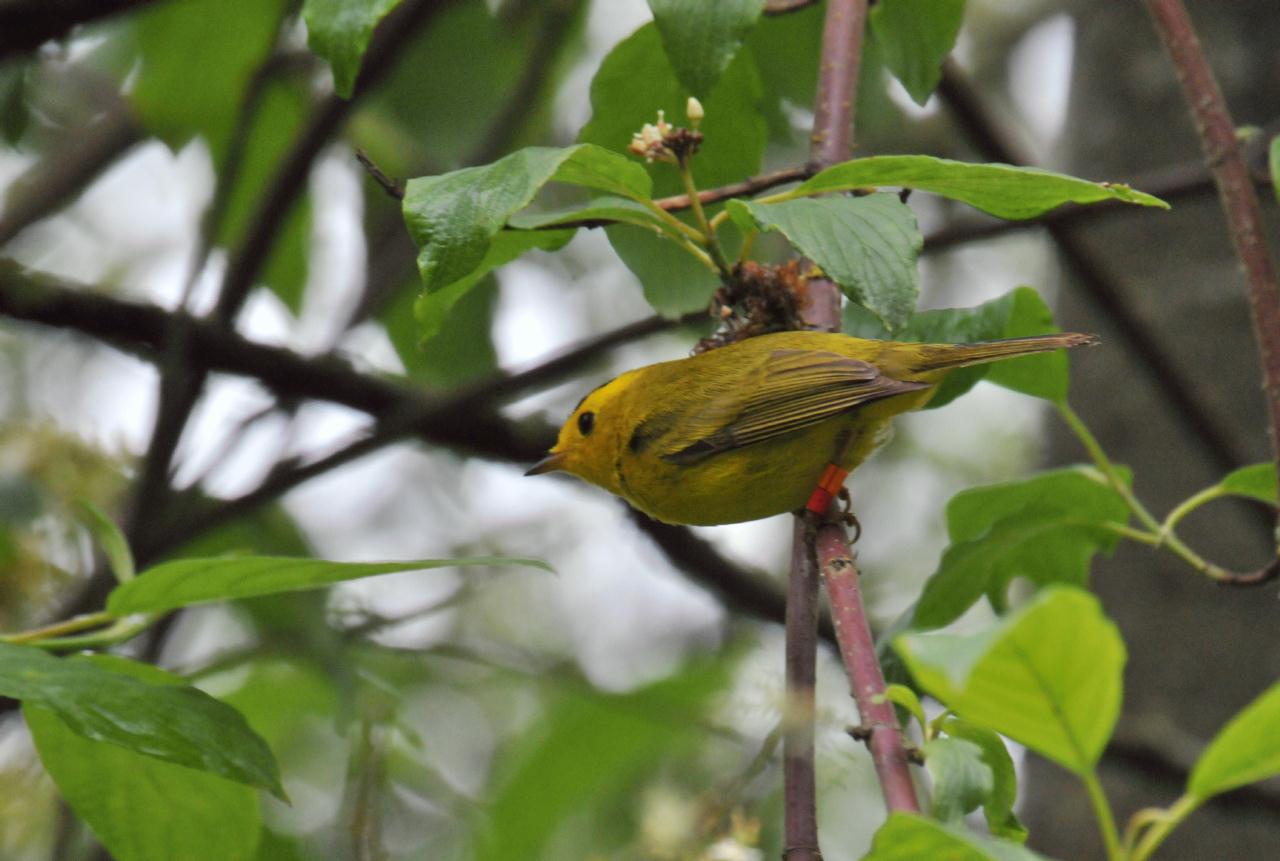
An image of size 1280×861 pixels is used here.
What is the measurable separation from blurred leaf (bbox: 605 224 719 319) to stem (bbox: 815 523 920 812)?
30.8 inches

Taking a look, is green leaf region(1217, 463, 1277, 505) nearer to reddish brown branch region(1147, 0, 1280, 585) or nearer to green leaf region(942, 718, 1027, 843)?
reddish brown branch region(1147, 0, 1280, 585)

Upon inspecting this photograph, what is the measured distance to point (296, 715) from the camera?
4453 mm

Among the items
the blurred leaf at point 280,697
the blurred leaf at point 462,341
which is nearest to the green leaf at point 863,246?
the blurred leaf at point 462,341

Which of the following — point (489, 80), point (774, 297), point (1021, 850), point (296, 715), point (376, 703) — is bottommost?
point (296, 715)

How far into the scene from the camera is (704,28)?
2.01 m

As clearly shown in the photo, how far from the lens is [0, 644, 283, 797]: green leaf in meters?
1.85

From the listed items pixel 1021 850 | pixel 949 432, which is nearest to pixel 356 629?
pixel 1021 850

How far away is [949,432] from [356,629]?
4.84 metres

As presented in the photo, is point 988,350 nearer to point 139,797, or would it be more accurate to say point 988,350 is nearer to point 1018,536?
point 1018,536

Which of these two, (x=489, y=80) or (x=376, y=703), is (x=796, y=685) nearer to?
(x=376, y=703)

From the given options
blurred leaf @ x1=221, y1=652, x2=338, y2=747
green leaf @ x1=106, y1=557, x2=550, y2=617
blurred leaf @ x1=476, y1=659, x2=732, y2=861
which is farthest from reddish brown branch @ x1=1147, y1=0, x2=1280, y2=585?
blurred leaf @ x1=221, y1=652, x2=338, y2=747

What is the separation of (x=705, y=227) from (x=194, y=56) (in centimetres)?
214

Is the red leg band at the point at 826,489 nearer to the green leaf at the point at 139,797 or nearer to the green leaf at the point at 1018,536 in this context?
the green leaf at the point at 1018,536

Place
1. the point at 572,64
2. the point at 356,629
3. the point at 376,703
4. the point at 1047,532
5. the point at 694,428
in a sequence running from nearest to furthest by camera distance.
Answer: the point at 1047,532
the point at 694,428
the point at 376,703
the point at 356,629
the point at 572,64
